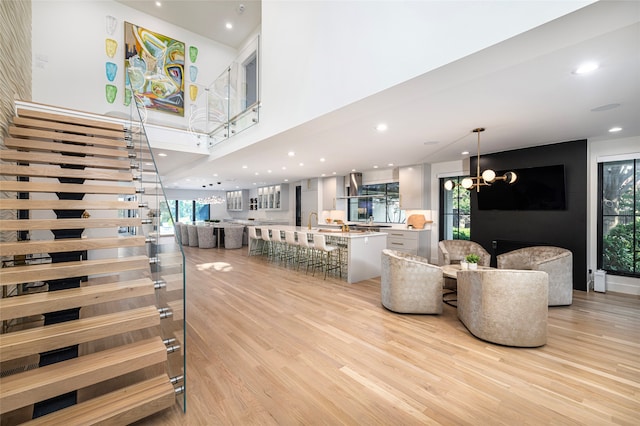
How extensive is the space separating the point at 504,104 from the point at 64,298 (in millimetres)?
4766

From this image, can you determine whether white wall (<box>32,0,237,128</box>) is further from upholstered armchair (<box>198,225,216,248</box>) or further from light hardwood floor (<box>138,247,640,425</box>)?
light hardwood floor (<box>138,247,640,425</box>)

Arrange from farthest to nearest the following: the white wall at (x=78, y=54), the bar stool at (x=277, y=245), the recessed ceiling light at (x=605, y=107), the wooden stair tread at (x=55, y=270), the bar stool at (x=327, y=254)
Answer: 1. the bar stool at (x=277, y=245)
2. the white wall at (x=78, y=54)
3. the bar stool at (x=327, y=254)
4. the recessed ceiling light at (x=605, y=107)
5. the wooden stair tread at (x=55, y=270)

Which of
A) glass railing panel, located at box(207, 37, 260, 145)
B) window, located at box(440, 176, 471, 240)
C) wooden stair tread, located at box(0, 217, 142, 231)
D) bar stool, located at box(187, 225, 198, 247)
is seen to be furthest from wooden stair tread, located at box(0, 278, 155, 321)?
bar stool, located at box(187, 225, 198, 247)

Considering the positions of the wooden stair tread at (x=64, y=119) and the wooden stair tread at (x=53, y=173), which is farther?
the wooden stair tread at (x=64, y=119)

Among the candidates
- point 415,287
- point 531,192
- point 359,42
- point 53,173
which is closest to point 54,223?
point 53,173

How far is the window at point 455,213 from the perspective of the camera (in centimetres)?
702

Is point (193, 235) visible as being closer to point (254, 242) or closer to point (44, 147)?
point (254, 242)

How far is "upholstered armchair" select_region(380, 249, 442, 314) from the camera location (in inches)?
142

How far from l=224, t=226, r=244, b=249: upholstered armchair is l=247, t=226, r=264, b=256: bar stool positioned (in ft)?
5.76

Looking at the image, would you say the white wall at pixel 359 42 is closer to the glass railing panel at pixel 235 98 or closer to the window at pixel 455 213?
the glass railing panel at pixel 235 98

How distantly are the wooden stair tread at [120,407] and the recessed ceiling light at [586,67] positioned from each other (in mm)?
4235

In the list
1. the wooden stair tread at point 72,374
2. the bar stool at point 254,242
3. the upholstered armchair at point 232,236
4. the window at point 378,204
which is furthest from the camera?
the upholstered armchair at point 232,236

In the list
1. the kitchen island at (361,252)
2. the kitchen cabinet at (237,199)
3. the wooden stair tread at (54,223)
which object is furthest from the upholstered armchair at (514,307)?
the kitchen cabinet at (237,199)

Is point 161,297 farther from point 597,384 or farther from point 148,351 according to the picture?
point 597,384
